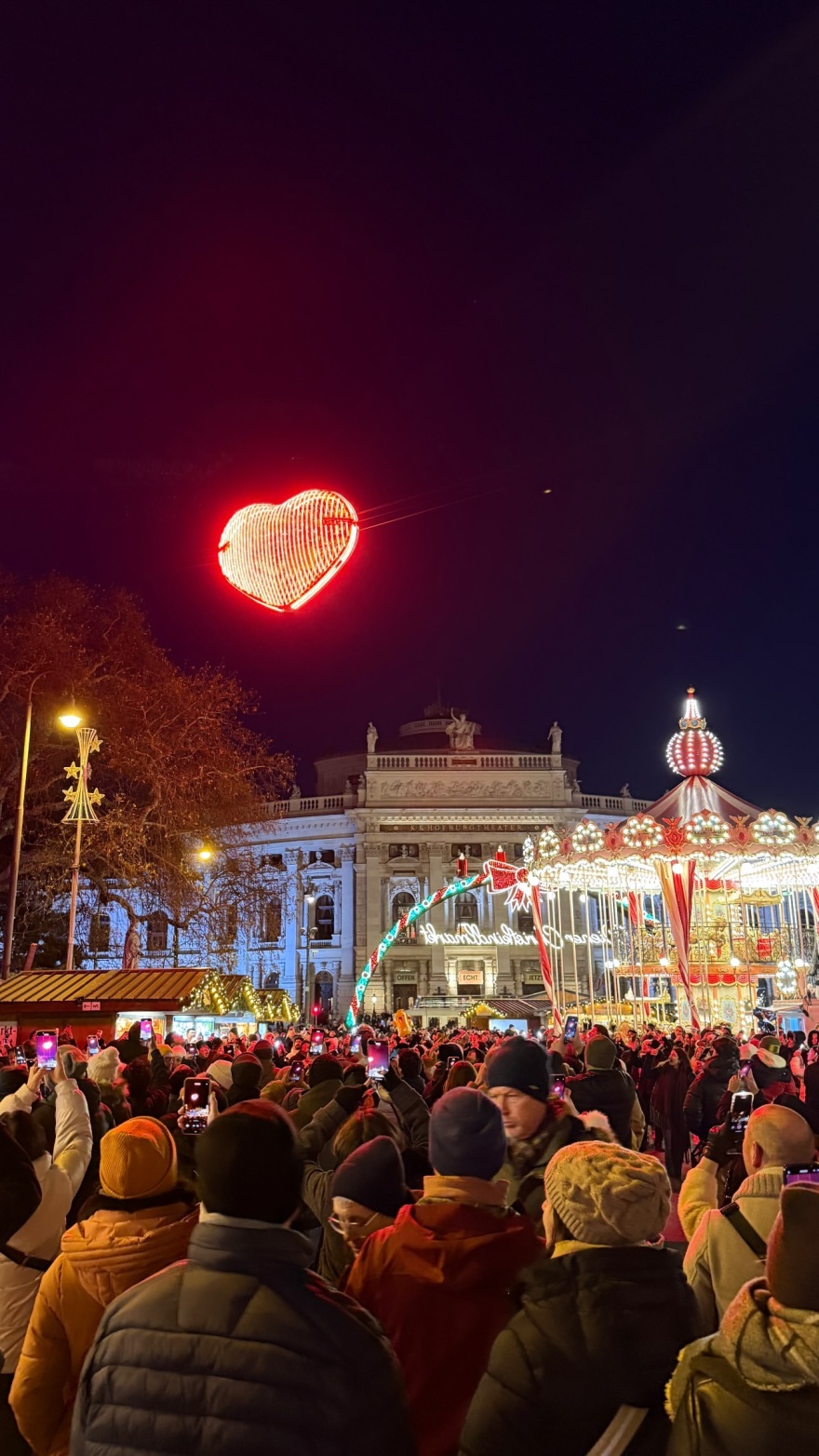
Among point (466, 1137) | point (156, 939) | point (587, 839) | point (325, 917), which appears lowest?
point (466, 1137)

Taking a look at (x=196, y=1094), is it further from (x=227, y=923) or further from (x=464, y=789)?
(x=464, y=789)

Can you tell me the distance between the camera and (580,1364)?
7.44 ft

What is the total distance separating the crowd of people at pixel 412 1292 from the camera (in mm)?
1956

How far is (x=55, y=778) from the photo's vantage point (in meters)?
28.0

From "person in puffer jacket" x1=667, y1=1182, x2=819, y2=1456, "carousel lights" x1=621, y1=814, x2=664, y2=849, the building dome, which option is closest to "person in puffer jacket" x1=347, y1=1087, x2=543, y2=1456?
"person in puffer jacket" x1=667, y1=1182, x2=819, y2=1456

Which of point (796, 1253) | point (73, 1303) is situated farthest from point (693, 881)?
point (796, 1253)

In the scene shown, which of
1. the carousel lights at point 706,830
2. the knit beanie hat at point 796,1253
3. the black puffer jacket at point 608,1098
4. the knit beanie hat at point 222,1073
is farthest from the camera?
the carousel lights at point 706,830

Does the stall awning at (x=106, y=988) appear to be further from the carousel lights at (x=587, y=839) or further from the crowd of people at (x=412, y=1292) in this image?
the crowd of people at (x=412, y=1292)

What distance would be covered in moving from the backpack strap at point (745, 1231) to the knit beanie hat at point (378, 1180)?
1028 mm

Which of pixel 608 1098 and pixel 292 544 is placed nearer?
pixel 608 1098

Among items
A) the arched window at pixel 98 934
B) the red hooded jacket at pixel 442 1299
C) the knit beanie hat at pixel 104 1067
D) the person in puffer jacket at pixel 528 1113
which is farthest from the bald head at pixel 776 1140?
the arched window at pixel 98 934

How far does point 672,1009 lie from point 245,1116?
31594 mm

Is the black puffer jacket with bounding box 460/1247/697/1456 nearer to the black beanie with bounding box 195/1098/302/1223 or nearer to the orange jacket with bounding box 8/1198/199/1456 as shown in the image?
the black beanie with bounding box 195/1098/302/1223

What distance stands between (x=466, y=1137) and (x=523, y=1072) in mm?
1534
